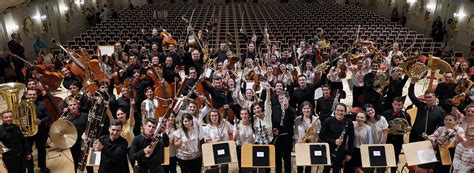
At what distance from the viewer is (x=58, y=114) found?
21.0 feet

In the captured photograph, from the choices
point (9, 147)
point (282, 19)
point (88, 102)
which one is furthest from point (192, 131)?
point (282, 19)

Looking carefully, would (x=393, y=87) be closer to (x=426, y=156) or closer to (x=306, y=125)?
(x=426, y=156)

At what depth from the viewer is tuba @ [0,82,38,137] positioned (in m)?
5.43

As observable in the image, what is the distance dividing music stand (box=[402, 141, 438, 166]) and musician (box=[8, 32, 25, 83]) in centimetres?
1060

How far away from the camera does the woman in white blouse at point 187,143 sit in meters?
4.79

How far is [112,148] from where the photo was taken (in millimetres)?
4223

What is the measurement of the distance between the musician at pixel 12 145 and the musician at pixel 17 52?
6.86 meters

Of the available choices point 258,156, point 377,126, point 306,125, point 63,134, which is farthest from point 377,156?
point 63,134

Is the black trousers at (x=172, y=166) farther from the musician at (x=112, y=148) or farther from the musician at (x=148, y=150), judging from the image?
the musician at (x=112, y=148)

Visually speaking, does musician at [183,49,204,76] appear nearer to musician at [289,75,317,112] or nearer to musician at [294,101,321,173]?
musician at [289,75,317,112]

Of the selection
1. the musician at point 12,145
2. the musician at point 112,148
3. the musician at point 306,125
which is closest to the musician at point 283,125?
the musician at point 306,125

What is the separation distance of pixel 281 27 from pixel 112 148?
12874 mm

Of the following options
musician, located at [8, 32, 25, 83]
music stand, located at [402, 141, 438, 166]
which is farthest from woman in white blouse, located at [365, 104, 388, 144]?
musician, located at [8, 32, 25, 83]

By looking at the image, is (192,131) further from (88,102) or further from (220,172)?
(88,102)
